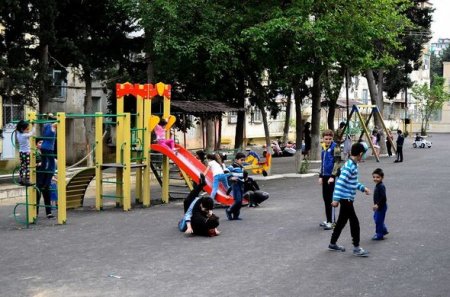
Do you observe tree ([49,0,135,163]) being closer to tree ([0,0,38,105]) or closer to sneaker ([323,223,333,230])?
tree ([0,0,38,105])

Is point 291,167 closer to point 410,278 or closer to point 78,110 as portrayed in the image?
point 78,110

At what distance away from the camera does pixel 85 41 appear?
960 inches

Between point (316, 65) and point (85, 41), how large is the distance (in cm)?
851

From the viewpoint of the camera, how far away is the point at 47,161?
14133 millimetres

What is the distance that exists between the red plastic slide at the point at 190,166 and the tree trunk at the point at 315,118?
12.1 meters

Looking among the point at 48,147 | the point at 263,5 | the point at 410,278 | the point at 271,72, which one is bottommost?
the point at 410,278

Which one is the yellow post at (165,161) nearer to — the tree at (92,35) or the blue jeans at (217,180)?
the blue jeans at (217,180)

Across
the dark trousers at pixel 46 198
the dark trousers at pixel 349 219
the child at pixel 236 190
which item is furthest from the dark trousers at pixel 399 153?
the dark trousers at pixel 349 219

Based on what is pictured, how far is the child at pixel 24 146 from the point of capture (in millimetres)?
13852

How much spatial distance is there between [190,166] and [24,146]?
434 centimetres

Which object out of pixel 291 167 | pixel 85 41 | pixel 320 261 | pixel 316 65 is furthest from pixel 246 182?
pixel 291 167

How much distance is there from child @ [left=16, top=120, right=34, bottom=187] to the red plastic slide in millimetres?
3799

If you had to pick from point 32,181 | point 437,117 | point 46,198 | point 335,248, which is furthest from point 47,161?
point 437,117

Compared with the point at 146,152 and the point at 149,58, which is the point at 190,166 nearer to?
the point at 146,152
